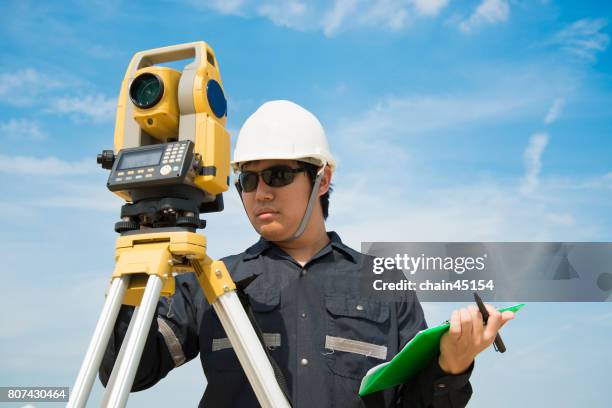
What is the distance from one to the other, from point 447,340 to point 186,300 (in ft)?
5.04

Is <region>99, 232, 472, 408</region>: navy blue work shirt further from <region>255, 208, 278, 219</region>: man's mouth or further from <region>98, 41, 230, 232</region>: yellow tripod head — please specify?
<region>98, 41, 230, 232</region>: yellow tripod head

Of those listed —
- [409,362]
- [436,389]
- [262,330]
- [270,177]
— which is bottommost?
[436,389]

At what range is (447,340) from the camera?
2529 millimetres

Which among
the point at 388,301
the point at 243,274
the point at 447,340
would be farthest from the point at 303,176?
the point at 447,340

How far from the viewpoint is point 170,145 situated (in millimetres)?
2715

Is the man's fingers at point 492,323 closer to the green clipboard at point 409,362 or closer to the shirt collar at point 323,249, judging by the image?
the green clipboard at point 409,362

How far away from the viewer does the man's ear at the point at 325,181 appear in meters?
3.71

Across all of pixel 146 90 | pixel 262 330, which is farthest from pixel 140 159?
pixel 262 330

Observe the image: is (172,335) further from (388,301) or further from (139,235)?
(388,301)

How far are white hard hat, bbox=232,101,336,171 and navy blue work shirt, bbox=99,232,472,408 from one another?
624mm

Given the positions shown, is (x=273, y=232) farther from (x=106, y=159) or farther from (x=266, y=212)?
(x=106, y=159)

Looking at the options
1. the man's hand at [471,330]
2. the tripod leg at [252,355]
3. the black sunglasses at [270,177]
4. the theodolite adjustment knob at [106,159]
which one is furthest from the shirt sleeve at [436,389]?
the theodolite adjustment knob at [106,159]

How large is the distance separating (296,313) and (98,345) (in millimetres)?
1156

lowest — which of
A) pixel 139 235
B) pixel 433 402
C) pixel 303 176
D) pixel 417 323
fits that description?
pixel 433 402
